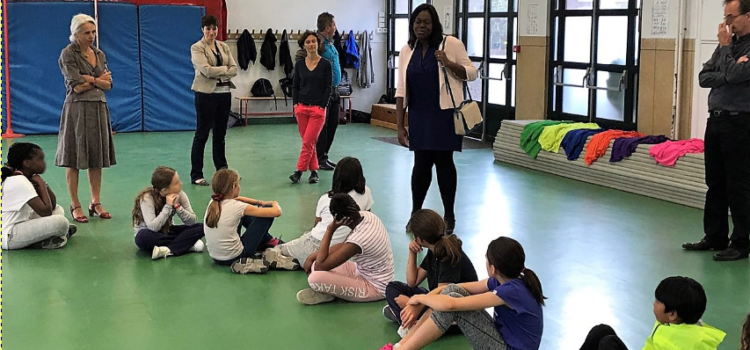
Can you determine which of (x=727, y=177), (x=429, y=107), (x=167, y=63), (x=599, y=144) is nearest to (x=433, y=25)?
(x=429, y=107)

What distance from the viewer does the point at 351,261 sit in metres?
4.35

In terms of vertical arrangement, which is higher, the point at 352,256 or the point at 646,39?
the point at 646,39

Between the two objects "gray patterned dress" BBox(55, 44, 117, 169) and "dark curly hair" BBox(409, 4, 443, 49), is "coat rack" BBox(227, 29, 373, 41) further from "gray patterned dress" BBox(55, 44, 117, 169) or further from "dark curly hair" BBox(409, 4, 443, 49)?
"dark curly hair" BBox(409, 4, 443, 49)

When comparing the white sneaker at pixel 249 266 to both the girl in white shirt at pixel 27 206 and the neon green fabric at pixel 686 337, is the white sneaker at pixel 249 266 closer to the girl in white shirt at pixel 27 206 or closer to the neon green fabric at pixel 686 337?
the girl in white shirt at pixel 27 206

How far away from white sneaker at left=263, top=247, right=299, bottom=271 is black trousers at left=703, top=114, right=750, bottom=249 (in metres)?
2.55

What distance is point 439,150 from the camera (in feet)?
18.1

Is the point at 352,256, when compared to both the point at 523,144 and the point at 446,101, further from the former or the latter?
the point at 523,144

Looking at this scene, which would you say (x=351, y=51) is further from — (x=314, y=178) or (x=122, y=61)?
(x=314, y=178)

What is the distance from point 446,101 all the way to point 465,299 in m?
2.49

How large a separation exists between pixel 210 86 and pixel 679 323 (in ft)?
17.8

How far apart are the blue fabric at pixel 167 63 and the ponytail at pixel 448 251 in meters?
9.14

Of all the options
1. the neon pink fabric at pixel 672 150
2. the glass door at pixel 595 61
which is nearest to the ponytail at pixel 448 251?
the neon pink fabric at pixel 672 150

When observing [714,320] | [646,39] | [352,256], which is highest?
[646,39]

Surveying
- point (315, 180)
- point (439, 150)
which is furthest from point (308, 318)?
point (315, 180)
